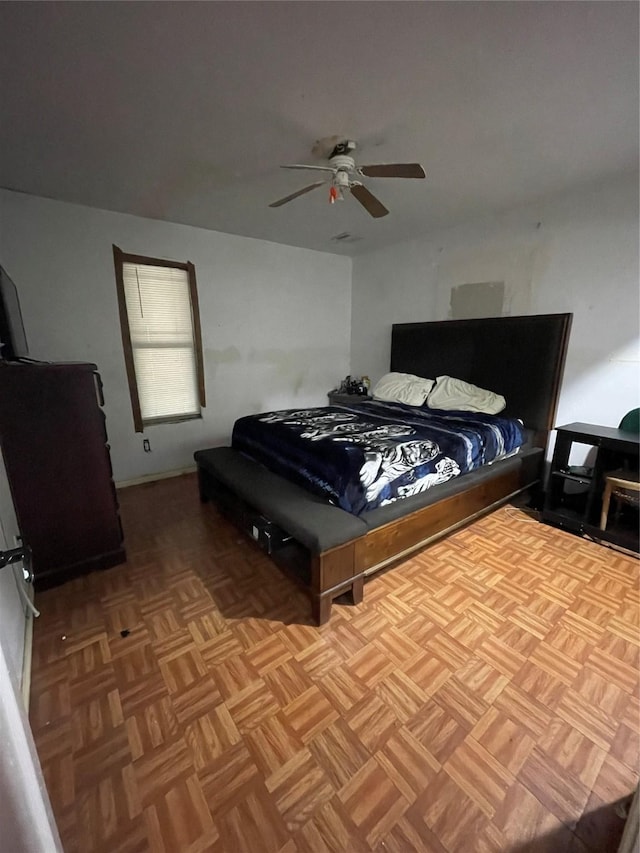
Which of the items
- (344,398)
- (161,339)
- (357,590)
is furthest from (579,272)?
(161,339)

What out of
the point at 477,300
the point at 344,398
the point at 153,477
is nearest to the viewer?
the point at 477,300

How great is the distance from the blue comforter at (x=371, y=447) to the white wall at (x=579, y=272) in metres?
0.70

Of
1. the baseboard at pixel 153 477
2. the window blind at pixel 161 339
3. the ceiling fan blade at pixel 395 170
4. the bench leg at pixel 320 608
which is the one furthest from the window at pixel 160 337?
the bench leg at pixel 320 608

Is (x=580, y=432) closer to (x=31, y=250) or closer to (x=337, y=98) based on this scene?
(x=337, y=98)

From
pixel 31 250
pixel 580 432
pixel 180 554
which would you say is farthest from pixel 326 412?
pixel 31 250

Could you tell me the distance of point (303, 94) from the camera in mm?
1633

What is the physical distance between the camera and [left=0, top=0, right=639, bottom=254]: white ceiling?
1259 millimetres

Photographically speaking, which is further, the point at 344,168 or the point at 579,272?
the point at 579,272

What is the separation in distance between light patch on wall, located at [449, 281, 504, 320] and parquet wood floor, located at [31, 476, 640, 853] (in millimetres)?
2335

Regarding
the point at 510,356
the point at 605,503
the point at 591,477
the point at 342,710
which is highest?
the point at 510,356

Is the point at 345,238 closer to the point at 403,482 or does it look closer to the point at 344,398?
the point at 344,398

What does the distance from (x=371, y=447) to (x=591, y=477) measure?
5.49 feet

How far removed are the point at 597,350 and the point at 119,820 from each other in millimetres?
3680

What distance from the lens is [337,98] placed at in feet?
5.44
